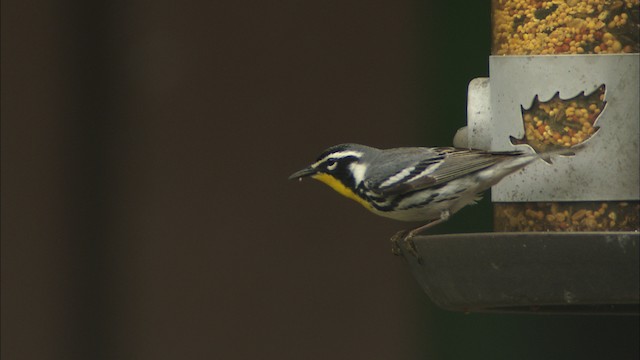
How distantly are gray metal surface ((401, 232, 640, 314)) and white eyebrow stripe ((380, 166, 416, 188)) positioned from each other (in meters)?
0.91

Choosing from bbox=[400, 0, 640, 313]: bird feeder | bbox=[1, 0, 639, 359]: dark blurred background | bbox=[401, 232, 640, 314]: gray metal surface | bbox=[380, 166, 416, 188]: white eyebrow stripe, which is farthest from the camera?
bbox=[1, 0, 639, 359]: dark blurred background

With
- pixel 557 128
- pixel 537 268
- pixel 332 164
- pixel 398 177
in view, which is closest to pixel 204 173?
pixel 332 164

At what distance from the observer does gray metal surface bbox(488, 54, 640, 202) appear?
14.0ft

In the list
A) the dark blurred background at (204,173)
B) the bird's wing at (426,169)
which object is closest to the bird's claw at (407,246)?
the bird's wing at (426,169)

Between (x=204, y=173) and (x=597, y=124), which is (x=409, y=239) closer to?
(x=597, y=124)

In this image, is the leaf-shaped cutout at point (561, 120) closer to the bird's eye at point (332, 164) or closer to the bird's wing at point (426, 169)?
the bird's wing at point (426, 169)

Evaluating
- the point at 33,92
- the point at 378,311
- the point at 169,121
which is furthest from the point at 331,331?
the point at 33,92

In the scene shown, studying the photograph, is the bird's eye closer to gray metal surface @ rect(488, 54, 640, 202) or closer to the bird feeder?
the bird feeder

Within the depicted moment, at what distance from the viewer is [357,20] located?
23.2 feet

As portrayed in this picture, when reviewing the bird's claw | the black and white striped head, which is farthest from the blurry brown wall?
the bird's claw

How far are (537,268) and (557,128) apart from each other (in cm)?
75

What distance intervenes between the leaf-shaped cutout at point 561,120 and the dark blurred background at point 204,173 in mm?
2451

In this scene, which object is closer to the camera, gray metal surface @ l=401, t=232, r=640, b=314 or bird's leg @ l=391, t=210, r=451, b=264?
gray metal surface @ l=401, t=232, r=640, b=314

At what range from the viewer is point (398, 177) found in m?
4.89
